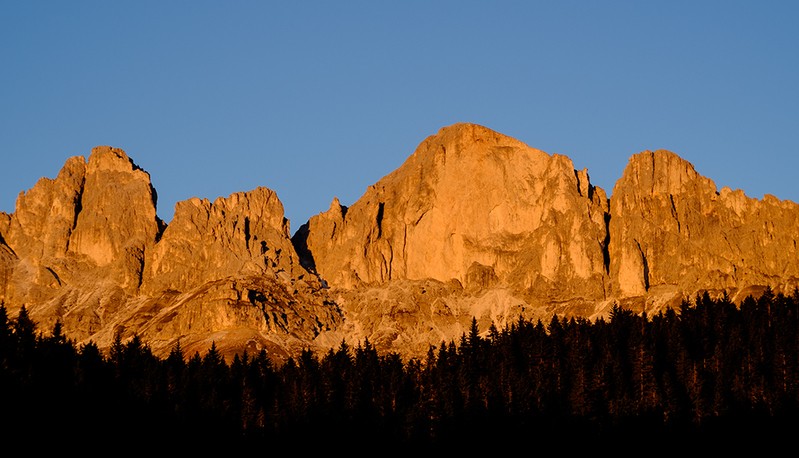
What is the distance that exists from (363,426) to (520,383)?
17453 mm

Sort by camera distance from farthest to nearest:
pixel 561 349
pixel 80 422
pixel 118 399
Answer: pixel 561 349
pixel 118 399
pixel 80 422

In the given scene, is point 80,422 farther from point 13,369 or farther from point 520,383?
point 520,383

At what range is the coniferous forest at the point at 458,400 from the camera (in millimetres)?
140250

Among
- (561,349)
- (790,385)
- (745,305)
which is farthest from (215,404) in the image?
(745,305)

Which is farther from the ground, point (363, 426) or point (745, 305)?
point (745, 305)

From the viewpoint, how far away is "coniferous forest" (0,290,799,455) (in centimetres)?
14025

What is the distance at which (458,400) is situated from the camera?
159m

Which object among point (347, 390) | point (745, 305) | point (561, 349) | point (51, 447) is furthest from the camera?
point (745, 305)

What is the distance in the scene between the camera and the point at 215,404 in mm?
158500

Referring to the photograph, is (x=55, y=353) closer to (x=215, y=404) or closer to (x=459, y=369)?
(x=215, y=404)

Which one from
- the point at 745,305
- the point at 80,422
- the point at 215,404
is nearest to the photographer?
the point at 80,422

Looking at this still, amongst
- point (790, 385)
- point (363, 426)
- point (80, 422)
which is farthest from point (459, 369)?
point (80, 422)

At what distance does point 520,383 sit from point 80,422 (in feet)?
161

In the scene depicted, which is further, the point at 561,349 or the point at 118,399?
the point at 561,349
